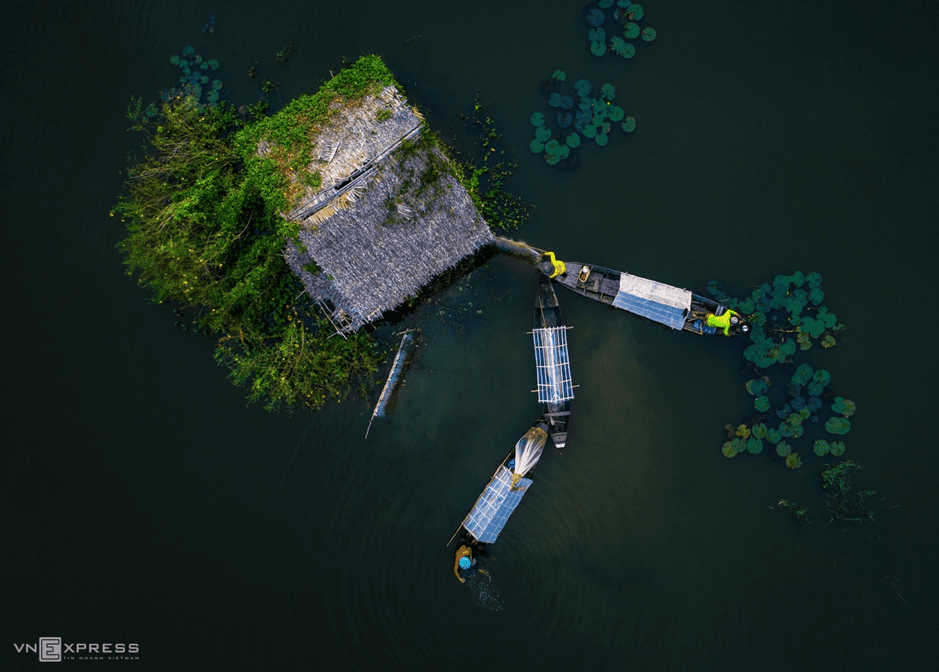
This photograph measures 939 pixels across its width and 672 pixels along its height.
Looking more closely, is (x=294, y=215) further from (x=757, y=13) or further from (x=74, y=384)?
(x=757, y=13)

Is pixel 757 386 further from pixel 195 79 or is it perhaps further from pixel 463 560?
pixel 195 79

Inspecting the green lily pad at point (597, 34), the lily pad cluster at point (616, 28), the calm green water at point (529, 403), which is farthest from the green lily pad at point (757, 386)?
the green lily pad at point (597, 34)

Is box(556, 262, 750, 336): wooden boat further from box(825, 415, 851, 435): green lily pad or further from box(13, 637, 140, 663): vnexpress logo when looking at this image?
box(13, 637, 140, 663): vnexpress logo

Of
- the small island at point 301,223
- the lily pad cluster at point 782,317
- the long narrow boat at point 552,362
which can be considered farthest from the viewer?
the lily pad cluster at point 782,317

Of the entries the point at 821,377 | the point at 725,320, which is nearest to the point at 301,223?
the point at 725,320

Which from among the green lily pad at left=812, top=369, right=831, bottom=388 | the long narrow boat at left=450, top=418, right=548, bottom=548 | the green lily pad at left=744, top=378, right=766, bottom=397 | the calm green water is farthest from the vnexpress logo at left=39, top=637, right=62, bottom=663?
the green lily pad at left=812, top=369, right=831, bottom=388

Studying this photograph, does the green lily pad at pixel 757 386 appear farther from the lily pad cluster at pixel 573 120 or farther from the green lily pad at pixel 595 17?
the green lily pad at pixel 595 17
